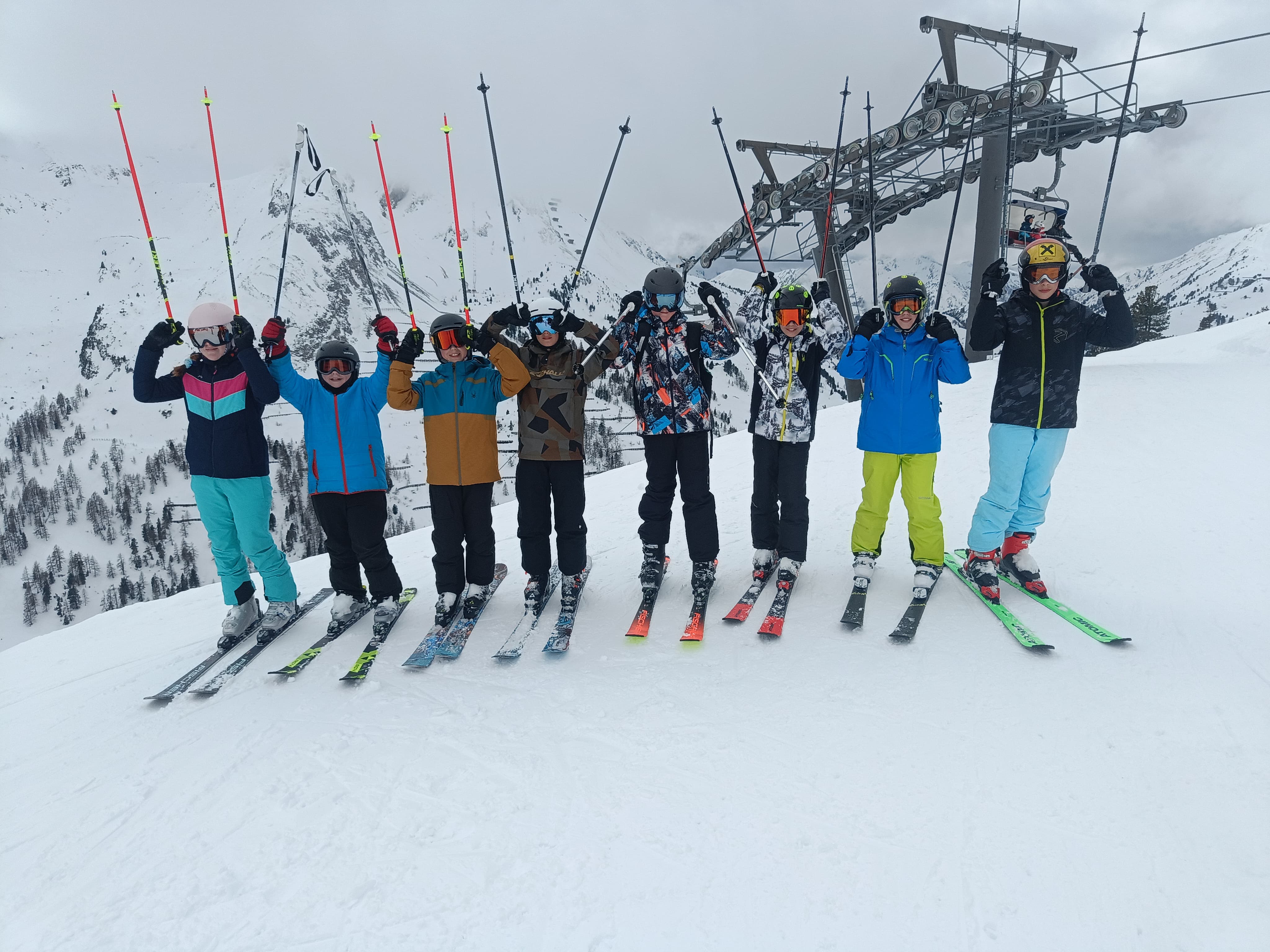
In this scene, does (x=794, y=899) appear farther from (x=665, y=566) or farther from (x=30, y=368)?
(x=30, y=368)

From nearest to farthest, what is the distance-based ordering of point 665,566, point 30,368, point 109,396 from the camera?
point 665,566
point 109,396
point 30,368

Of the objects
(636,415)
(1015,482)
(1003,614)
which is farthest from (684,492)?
(1015,482)

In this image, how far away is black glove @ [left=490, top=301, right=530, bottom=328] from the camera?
165 inches

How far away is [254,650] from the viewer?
13.8 ft

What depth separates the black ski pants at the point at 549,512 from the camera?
171 inches

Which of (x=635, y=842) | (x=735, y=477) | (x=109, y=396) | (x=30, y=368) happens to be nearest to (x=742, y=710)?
(x=635, y=842)

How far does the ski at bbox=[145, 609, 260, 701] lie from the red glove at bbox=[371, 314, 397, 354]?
2.16m

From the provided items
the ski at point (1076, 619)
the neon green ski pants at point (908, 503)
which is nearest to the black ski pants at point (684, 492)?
the neon green ski pants at point (908, 503)

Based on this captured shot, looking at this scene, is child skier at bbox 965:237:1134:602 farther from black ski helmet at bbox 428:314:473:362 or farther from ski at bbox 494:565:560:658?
black ski helmet at bbox 428:314:473:362

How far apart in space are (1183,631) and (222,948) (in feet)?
15.8

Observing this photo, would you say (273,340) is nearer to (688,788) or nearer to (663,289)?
(663,289)

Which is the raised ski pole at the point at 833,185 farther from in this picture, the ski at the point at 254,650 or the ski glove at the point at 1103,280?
the ski at the point at 254,650

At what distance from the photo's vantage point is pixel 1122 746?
273 centimetres

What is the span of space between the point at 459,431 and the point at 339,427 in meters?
0.80
